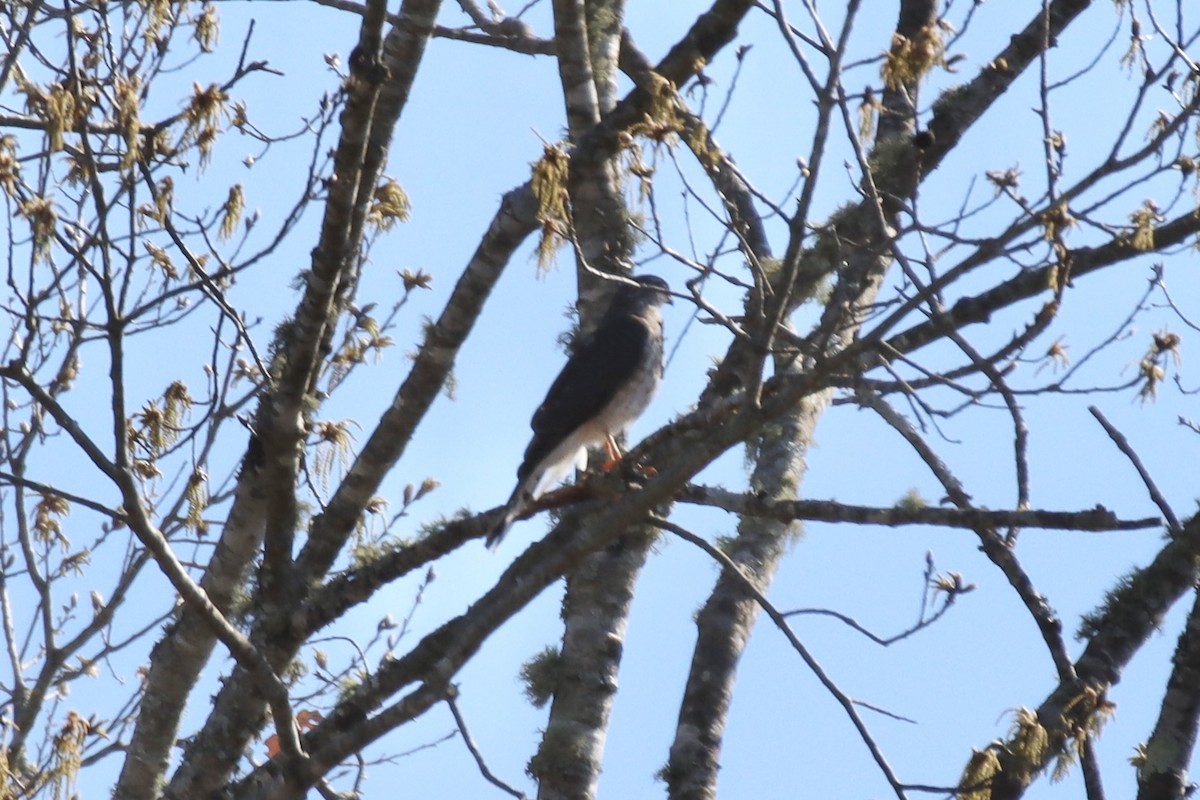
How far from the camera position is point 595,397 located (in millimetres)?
5980

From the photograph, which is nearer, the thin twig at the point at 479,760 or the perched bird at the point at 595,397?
the thin twig at the point at 479,760

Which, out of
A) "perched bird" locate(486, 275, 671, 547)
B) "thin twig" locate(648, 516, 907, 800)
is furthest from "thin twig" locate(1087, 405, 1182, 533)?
"perched bird" locate(486, 275, 671, 547)

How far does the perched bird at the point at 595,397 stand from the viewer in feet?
19.5

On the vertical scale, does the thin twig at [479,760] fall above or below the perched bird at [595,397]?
below

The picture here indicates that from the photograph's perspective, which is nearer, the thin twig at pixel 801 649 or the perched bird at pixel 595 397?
the thin twig at pixel 801 649

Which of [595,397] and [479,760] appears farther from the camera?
[595,397]

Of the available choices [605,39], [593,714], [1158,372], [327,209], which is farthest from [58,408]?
[605,39]

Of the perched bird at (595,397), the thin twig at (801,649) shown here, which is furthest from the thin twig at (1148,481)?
the perched bird at (595,397)

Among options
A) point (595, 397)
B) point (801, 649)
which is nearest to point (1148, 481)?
point (801, 649)

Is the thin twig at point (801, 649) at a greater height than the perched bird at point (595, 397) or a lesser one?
lesser

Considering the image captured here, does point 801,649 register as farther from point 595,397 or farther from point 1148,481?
point 595,397

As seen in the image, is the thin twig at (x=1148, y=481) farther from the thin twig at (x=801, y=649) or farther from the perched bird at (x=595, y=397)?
the perched bird at (x=595, y=397)

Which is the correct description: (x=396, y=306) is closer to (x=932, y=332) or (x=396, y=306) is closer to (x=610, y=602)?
(x=610, y=602)

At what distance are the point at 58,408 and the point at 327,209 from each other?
1.07 meters
